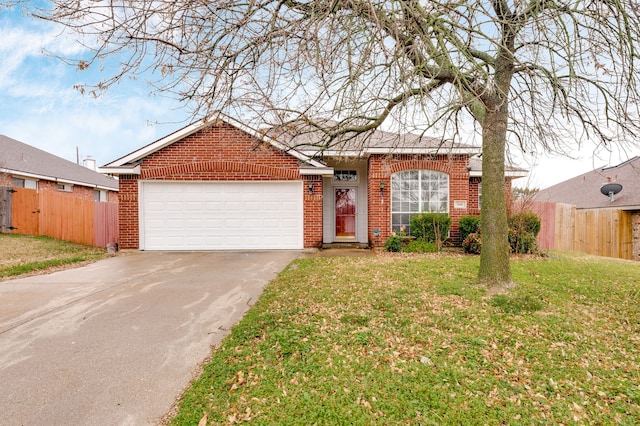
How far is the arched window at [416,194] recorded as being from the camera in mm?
10500

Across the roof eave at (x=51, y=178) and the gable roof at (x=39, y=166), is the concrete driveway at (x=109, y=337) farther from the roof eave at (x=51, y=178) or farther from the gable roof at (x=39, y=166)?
the gable roof at (x=39, y=166)

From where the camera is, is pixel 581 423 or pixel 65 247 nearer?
pixel 581 423

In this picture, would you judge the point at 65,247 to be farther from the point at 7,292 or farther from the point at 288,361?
the point at 288,361

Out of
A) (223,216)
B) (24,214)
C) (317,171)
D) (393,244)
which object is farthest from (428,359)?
(24,214)

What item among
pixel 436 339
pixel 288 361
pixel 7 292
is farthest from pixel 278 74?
pixel 7 292

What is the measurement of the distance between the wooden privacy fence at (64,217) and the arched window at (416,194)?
10.1m

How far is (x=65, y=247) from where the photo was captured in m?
10.9

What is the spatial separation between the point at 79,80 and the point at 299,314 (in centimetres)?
386

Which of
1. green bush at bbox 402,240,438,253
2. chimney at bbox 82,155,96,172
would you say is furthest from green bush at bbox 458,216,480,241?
chimney at bbox 82,155,96,172

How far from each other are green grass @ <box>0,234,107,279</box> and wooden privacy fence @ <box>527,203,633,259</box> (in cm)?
1539

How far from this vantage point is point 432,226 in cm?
991

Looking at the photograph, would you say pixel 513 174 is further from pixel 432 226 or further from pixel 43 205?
pixel 43 205

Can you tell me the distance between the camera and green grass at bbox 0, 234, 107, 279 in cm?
730

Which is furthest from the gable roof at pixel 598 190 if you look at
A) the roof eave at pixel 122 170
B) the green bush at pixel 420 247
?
the roof eave at pixel 122 170
